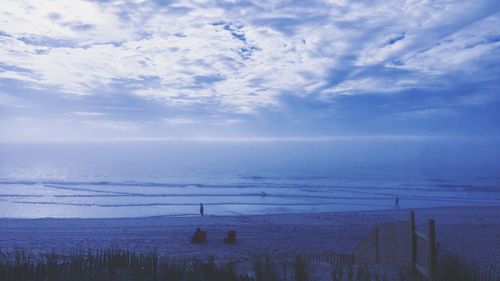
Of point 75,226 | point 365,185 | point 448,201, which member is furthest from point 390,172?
point 75,226

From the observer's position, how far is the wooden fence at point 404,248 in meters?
6.82

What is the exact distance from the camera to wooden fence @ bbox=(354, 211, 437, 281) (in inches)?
269

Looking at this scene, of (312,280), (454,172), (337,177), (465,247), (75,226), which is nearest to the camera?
(312,280)

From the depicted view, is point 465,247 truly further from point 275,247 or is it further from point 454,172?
point 454,172

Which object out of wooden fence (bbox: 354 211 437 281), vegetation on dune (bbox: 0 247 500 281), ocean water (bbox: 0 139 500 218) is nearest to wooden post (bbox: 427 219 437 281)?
wooden fence (bbox: 354 211 437 281)

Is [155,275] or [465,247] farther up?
[155,275]

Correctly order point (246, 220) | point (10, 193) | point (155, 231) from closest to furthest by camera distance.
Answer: point (155, 231), point (246, 220), point (10, 193)

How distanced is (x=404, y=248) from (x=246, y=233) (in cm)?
1368

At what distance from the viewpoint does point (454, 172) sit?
5706 cm

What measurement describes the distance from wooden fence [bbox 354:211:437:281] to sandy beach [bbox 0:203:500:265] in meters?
5.76

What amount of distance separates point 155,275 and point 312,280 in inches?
111

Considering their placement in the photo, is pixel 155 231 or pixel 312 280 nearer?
pixel 312 280

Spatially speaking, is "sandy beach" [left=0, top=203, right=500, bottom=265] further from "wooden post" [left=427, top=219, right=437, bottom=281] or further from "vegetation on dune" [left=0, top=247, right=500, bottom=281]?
"wooden post" [left=427, top=219, right=437, bottom=281]

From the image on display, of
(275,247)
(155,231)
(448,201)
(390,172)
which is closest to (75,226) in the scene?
(155,231)
